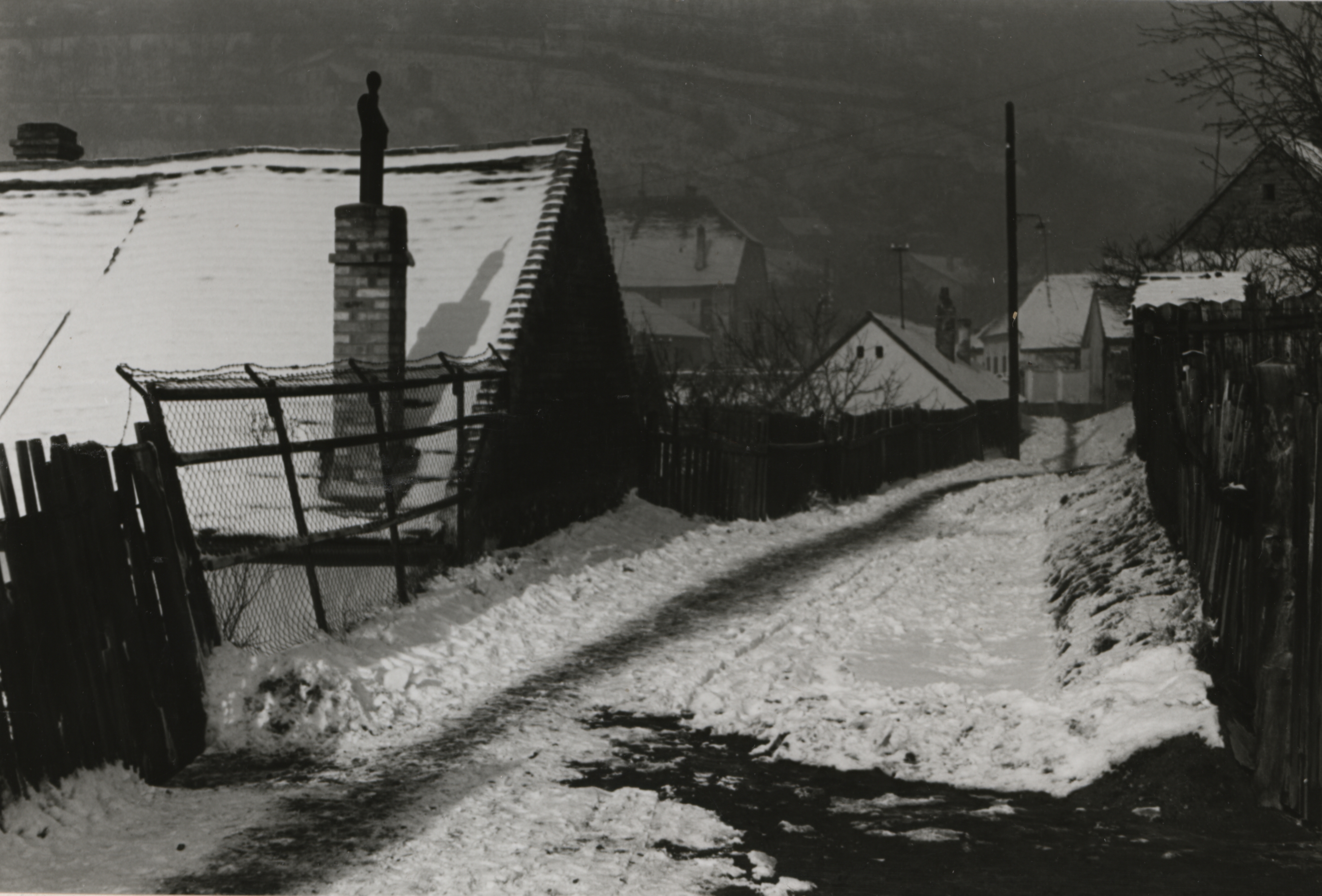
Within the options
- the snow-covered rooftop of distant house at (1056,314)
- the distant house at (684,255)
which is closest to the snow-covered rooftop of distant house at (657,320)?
the distant house at (684,255)

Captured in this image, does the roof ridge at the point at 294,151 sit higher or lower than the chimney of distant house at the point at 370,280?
higher

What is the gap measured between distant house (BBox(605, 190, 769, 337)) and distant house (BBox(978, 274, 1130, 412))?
17758 millimetres

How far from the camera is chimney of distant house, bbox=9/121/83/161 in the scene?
58.1 ft

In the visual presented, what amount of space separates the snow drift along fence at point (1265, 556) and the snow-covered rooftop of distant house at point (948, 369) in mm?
38623

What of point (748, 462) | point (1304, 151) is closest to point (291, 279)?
point (748, 462)

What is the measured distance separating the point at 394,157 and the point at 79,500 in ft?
37.9

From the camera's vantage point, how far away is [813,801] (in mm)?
5406

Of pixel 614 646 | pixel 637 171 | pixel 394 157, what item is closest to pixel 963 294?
pixel 637 171

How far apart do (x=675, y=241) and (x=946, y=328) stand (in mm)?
30544

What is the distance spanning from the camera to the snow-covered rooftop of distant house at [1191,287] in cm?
1950

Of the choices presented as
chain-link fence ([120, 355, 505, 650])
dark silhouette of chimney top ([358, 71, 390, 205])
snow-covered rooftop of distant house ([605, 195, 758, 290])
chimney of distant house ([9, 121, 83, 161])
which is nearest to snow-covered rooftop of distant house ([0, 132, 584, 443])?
chain-link fence ([120, 355, 505, 650])

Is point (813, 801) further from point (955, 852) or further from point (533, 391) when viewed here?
point (533, 391)

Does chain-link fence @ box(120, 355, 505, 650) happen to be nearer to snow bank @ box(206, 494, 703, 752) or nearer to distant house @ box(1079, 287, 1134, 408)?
snow bank @ box(206, 494, 703, 752)

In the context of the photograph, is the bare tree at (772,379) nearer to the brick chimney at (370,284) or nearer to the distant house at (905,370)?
the distant house at (905,370)
